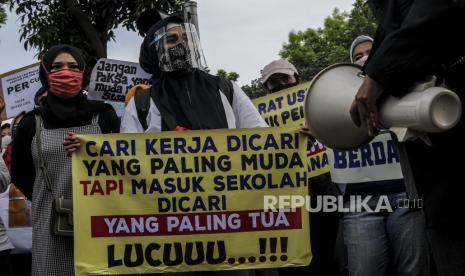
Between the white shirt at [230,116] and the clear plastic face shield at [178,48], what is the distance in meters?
0.28

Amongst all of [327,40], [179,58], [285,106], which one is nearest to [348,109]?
[179,58]

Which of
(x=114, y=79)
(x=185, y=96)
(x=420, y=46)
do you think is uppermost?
(x=114, y=79)

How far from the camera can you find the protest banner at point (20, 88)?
852 centimetres

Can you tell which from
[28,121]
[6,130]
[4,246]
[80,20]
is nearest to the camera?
[28,121]

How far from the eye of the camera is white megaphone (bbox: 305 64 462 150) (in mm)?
1971

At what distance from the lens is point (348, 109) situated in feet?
7.63

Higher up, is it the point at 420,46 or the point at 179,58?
the point at 179,58

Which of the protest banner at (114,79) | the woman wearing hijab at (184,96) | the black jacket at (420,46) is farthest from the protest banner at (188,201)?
the protest banner at (114,79)

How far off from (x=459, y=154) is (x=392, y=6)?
489 millimetres

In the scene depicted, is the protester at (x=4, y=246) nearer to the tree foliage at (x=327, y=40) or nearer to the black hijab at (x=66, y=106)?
the black hijab at (x=66, y=106)

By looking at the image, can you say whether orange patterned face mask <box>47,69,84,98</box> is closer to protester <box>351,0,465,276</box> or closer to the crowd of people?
the crowd of people

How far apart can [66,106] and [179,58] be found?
0.80 meters

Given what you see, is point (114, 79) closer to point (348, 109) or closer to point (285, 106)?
point (285, 106)

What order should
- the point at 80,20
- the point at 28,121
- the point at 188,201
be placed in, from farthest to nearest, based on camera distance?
1. the point at 80,20
2. the point at 28,121
3. the point at 188,201
